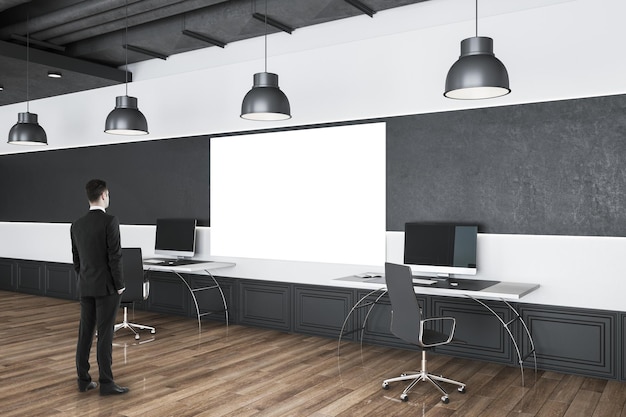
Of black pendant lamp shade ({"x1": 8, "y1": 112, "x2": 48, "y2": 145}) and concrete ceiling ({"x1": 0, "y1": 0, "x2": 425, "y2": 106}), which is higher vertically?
concrete ceiling ({"x1": 0, "y1": 0, "x2": 425, "y2": 106})

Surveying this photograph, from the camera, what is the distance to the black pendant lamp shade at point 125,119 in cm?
599

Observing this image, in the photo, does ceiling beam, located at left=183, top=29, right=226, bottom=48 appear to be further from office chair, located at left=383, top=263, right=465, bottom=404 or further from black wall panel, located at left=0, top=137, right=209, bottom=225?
office chair, located at left=383, top=263, right=465, bottom=404

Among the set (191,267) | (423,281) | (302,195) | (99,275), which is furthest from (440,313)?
(99,275)

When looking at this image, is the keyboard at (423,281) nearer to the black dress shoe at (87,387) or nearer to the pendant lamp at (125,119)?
A: the black dress shoe at (87,387)

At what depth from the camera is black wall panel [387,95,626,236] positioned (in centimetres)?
487

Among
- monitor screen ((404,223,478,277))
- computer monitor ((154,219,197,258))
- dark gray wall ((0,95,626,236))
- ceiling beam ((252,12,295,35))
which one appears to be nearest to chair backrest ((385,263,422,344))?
monitor screen ((404,223,478,277))

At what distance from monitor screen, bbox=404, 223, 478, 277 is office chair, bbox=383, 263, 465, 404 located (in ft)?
3.03

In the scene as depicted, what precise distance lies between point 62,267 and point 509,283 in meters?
7.07

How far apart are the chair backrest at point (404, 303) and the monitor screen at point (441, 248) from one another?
1.01 metres

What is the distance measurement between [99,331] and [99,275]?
1.47ft

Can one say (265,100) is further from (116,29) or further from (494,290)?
(116,29)

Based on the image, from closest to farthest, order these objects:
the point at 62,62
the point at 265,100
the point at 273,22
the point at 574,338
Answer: the point at 574,338
the point at 265,100
the point at 273,22
the point at 62,62

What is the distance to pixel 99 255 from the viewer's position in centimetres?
429

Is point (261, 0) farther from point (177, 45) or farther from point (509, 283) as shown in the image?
point (509, 283)
